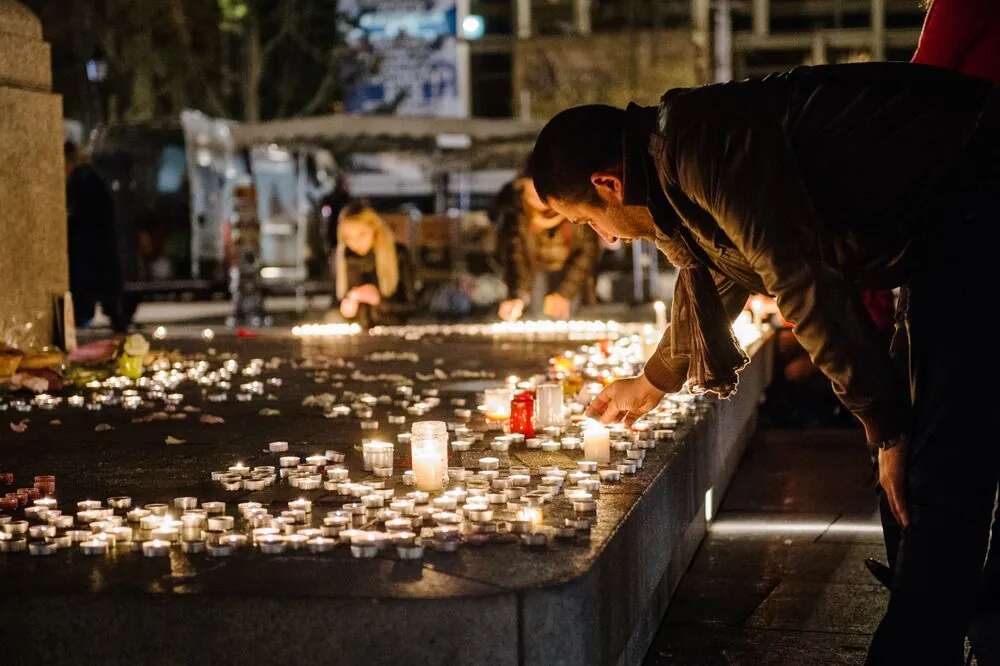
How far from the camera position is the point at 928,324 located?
9.12ft

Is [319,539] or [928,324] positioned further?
[319,539]

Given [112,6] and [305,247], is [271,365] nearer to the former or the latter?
[305,247]

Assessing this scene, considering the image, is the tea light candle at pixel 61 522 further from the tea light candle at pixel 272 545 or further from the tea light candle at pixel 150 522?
the tea light candle at pixel 272 545

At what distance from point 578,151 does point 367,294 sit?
835 centimetres

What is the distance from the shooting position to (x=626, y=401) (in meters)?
3.89

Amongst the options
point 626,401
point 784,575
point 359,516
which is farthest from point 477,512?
point 784,575

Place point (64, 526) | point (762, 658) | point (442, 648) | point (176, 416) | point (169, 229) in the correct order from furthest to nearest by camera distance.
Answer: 1. point (169, 229)
2. point (176, 416)
3. point (762, 658)
4. point (64, 526)
5. point (442, 648)

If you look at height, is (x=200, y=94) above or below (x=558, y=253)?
above

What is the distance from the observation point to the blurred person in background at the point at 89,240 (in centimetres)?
1271

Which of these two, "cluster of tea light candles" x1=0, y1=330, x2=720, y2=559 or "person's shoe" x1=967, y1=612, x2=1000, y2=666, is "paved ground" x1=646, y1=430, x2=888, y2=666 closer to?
"cluster of tea light candles" x1=0, y1=330, x2=720, y2=559

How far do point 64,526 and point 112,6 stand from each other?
27771mm

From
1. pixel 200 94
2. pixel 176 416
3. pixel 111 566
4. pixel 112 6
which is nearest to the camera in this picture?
pixel 111 566

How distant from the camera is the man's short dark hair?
9.78 feet

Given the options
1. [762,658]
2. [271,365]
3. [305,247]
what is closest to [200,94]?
[305,247]
